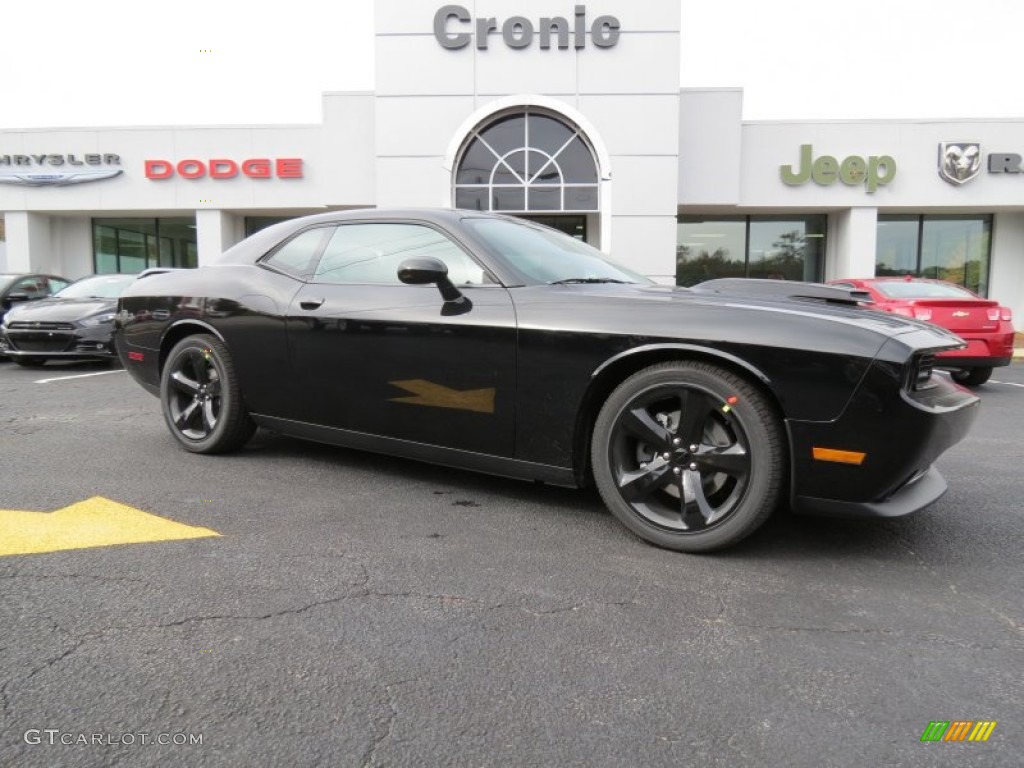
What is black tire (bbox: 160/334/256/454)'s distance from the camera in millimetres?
4230

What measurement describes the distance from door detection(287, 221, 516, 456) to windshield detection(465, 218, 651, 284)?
0.60 ft

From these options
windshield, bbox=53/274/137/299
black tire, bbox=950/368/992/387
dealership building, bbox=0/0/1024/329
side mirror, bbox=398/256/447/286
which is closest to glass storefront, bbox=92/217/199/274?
dealership building, bbox=0/0/1024/329

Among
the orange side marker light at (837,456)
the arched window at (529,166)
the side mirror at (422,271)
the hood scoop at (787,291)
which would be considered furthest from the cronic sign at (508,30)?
the orange side marker light at (837,456)

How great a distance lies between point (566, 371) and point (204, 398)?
2.52 metres

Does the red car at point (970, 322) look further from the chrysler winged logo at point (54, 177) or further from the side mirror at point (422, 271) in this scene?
the chrysler winged logo at point (54, 177)

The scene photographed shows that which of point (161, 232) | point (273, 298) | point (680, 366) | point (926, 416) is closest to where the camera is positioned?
point (926, 416)

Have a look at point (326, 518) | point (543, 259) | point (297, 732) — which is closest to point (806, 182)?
point (543, 259)

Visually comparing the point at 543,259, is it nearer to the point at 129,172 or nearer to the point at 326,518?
the point at 326,518

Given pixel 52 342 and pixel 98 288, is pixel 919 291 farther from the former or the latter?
pixel 98 288

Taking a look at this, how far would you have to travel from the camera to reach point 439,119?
16250 millimetres

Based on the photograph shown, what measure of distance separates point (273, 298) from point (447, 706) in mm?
2795

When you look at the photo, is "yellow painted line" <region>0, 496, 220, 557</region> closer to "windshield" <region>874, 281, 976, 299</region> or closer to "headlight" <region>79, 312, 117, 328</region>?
"headlight" <region>79, 312, 117, 328</region>

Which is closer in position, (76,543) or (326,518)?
(76,543)

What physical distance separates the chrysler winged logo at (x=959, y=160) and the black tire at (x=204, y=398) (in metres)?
18.6
